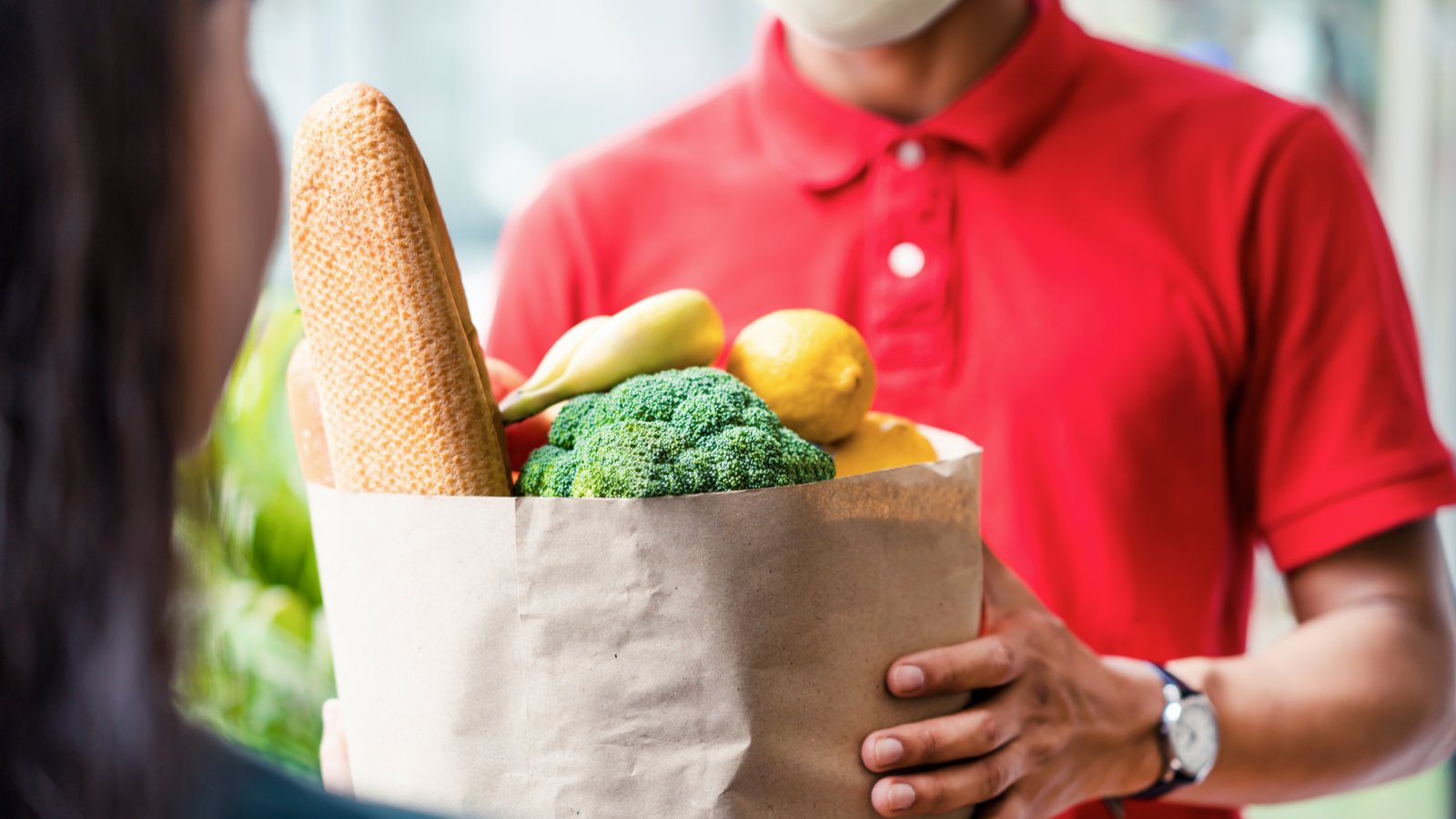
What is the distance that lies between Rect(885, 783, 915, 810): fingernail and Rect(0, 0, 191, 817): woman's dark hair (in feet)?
1.28

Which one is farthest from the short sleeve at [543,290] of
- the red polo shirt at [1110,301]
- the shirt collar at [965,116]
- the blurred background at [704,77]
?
the blurred background at [704,77]

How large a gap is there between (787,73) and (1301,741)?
28.1 inches

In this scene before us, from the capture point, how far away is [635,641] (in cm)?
61

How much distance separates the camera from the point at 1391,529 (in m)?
0.96

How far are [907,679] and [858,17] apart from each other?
1.79 feet

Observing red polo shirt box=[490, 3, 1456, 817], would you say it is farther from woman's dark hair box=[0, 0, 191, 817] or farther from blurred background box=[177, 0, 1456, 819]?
blurred background box=[177, 0, 1456, 819]

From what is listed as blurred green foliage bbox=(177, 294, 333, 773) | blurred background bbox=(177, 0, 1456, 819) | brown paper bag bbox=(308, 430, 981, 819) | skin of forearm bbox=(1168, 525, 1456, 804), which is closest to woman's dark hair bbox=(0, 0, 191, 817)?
brown paper bag bbox=(308, 430, 981, 819)

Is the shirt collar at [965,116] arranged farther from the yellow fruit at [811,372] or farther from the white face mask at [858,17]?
the yellow fruit at [811,372]

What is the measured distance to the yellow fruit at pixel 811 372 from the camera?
704 mm

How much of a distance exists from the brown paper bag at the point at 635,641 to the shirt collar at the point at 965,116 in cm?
46

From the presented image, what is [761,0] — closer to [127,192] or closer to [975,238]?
[975,238]

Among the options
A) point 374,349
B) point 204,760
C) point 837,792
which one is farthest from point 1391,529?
point 204,760

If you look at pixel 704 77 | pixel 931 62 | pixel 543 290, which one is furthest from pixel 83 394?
pixel 704 77

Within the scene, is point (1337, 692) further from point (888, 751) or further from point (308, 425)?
point (308, 425)
